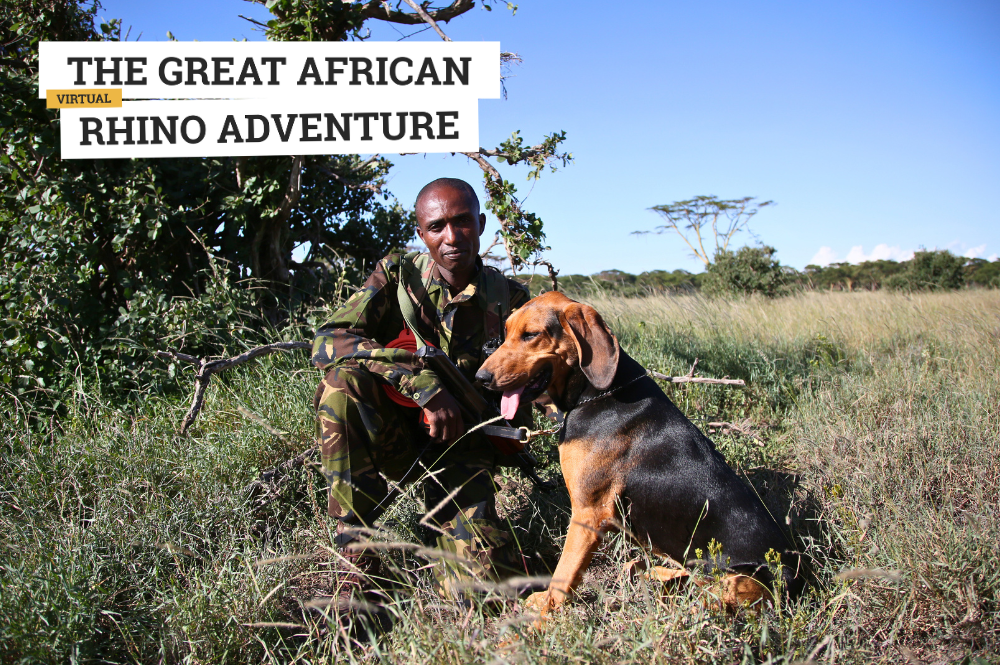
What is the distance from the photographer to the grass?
2.03 metres

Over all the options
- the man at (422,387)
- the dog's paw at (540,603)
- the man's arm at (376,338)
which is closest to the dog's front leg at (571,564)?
the dog's paw at (540,603)

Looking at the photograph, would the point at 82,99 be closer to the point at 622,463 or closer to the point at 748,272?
the point at 622,463

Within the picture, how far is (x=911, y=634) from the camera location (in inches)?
88.9

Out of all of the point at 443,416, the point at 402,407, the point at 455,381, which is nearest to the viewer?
the point at 443,416

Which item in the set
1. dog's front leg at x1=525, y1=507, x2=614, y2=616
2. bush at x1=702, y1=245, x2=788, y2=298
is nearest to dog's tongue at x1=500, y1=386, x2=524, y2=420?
dog's front leg at x1=525, y1=507, x2=614, y2=616

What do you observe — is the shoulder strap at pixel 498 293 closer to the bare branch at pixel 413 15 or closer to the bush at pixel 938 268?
the bare branch at pixel 413 15

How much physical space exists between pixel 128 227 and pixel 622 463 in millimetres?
4943

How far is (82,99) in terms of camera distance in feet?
17.0

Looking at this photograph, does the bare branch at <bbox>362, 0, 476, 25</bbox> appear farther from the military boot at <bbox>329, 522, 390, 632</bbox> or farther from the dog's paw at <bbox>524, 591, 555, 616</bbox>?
the dog's paw at <bbox>524, 591, 555, 616</bbox>

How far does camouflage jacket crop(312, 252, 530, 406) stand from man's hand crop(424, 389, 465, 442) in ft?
0.31

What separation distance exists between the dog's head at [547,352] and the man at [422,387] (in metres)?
0.36

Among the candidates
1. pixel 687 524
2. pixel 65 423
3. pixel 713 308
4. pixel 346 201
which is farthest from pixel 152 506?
pixel 713 308

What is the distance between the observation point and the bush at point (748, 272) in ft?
53.7

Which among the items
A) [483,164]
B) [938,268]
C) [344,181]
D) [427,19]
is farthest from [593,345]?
[938,268]
